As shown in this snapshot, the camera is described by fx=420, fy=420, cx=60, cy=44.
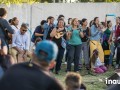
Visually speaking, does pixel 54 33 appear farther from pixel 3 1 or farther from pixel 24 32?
pixel 3 1

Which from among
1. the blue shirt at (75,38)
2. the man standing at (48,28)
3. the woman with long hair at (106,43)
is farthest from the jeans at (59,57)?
the woman with long hair at (106,43)

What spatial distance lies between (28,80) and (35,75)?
0.08m

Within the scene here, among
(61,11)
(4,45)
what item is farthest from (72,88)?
(61,11)

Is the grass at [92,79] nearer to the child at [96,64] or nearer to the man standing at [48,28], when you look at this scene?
the child at [96,64]

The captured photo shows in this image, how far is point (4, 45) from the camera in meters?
8.92

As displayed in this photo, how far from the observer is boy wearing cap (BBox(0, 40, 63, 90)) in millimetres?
3975

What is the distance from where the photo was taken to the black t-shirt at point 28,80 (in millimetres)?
A: 3971

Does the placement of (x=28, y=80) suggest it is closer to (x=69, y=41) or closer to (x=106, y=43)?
(x=69, y=41)

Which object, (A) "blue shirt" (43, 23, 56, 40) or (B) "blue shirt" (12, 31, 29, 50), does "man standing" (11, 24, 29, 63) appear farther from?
Answer: (A) "blue shirt" (43, 23, 56, 40)

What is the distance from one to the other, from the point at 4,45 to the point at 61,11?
1111cm

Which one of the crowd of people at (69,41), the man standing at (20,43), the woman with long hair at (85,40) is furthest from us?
the woman with long hair at (85,40)

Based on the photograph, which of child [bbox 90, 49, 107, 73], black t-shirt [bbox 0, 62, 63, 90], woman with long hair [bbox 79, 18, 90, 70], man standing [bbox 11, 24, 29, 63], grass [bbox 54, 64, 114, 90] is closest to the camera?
black t-shirt [bbox 0, 62, 63, 90]

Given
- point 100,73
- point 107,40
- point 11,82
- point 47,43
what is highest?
point 47,43

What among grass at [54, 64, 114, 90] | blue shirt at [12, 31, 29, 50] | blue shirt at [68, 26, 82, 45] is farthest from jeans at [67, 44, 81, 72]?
blue shirt at [12, 31, 29, 50]
